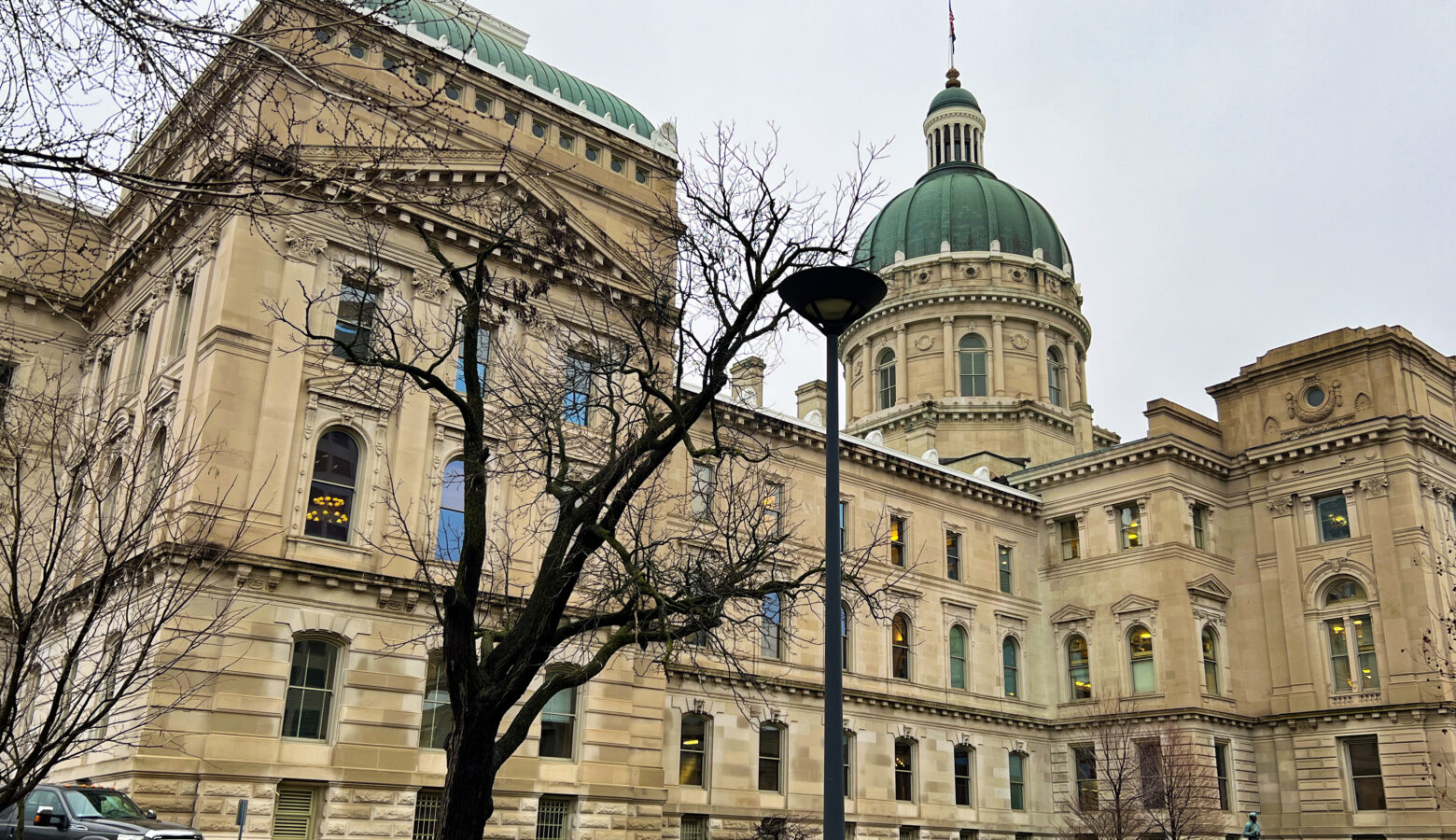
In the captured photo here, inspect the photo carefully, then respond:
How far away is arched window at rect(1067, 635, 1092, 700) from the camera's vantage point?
46.0 m

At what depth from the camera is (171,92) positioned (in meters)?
7.60

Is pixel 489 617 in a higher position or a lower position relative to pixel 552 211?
lower

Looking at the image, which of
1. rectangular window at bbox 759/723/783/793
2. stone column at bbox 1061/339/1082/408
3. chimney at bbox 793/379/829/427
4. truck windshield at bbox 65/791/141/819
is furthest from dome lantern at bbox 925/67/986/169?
truck windshield at bbox 65/791/141/819

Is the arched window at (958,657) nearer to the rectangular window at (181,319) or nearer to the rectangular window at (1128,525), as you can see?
the rectangular window at (1128,525)

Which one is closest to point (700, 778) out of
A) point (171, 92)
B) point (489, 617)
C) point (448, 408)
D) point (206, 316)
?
point (489, 617)

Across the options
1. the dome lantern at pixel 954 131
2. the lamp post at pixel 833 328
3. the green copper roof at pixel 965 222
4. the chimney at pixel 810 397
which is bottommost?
the lamp post at pixel 833 328

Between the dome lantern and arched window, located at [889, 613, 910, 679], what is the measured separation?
38120 millimetres

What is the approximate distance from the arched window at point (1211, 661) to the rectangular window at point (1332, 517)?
532 cm

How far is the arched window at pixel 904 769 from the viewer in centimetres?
4125

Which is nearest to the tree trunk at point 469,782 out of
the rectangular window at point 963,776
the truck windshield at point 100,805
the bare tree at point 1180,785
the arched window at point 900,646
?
the truck windshield at point 100,805

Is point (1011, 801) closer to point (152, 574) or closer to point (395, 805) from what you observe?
point (395, 805)

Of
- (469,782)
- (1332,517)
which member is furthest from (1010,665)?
(469,782)

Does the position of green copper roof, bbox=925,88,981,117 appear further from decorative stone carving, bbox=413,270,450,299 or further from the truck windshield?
the truck windshield

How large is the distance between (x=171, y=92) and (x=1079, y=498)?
44.4m
